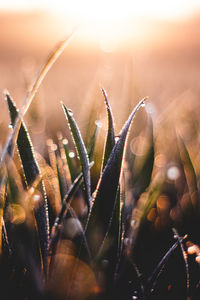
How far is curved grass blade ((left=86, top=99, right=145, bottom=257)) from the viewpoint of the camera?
400 mm

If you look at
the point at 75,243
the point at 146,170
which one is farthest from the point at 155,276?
the point at 146,170

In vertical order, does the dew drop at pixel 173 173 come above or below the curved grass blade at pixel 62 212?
below

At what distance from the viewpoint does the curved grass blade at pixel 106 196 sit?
0.40 metres

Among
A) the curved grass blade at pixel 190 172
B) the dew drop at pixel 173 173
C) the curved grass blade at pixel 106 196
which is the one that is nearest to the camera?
the curved grass blade at pixel 106 196

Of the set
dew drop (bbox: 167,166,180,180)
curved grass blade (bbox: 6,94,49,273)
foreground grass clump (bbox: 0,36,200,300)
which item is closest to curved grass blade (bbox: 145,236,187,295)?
foreground grass clump (bbox: 0,36,200,300)

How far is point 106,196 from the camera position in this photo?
0.41 metres

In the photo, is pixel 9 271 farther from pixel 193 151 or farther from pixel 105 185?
pixel 193 151

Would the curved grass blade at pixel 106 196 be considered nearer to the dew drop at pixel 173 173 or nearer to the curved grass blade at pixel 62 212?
the curved grass blade at pixel 62 212

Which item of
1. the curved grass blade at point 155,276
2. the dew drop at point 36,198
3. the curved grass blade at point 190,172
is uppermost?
the dew drop at point 36,198

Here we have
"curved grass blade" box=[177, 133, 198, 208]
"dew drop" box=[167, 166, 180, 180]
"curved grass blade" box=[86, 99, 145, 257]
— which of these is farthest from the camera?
"dew drop" box=[167, 166, 180, 180]

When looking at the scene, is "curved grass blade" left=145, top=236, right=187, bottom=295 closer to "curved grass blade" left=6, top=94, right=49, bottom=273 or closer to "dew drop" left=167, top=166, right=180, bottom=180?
"curved grass blade" left=6, top=94, right=49, bottom=273

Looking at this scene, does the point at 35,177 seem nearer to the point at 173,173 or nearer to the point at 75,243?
the point at 75,243

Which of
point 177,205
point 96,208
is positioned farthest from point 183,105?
point 96,208

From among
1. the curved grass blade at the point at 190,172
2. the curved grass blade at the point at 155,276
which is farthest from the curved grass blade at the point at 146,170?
the curved grass blade at the point at 155,276
